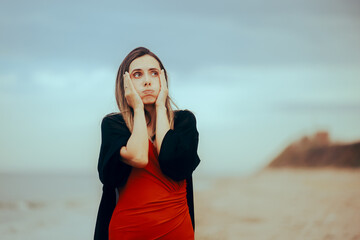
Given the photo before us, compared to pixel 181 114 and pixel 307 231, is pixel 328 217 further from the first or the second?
pixel 181 114

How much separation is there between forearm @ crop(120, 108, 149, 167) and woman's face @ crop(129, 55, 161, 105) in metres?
0.18

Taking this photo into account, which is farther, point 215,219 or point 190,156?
point 215,219

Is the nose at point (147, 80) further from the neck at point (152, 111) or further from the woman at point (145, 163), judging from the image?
the neck at point (152, 111)

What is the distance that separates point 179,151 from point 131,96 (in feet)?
1.11

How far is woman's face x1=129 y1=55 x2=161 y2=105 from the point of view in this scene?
1.90 metres

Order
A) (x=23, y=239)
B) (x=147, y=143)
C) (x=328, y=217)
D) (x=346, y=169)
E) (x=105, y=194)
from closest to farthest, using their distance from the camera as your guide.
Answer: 1. (x=147, y=143)
2. (x=105, y=194)
3. (x=23, y=239)
4. (x=328, y=217)
5. (x=346, y=169)

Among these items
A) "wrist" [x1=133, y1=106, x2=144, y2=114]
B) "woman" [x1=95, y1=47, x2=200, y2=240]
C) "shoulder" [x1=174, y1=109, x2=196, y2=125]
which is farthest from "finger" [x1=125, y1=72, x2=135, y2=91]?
"shoulder" [x1=174, y1=109, x2=196, y2=125]

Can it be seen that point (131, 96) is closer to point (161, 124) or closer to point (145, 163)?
point (161, 124)

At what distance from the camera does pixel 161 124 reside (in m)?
1.80

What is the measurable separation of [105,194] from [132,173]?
185mm

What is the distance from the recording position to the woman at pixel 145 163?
1742mm

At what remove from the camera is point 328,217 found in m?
4.20

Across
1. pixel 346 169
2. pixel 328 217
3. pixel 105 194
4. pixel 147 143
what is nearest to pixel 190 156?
pixel 147 143

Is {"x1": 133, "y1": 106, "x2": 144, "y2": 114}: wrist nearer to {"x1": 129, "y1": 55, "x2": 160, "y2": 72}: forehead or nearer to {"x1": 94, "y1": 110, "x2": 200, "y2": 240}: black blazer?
{"x1": 94, "y1": 110, "x2": 200, "y2": 240}: black blazer
